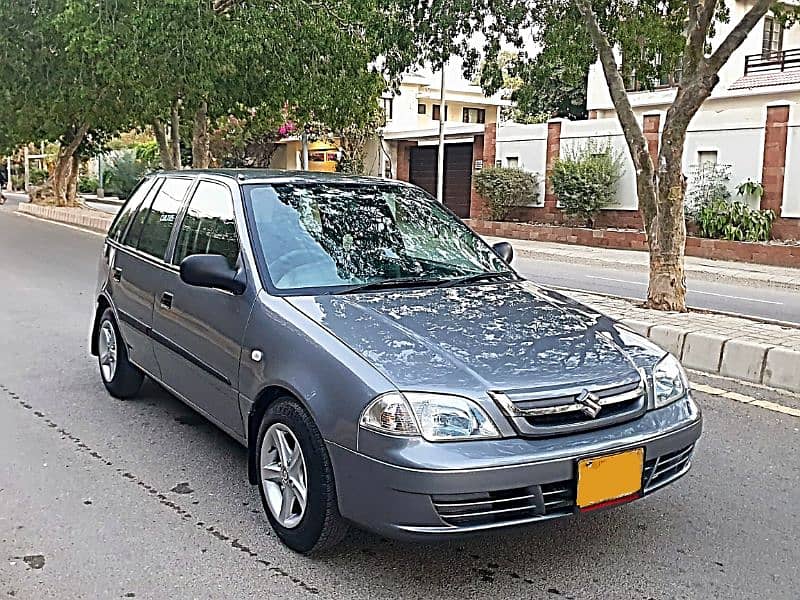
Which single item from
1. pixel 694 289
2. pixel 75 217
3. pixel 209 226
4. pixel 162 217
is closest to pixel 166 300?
pixel 209 226

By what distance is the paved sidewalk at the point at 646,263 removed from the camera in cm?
1520

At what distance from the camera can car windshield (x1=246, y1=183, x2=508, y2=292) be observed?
4289 mm

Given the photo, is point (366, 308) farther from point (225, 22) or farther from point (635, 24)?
point (225, 22)

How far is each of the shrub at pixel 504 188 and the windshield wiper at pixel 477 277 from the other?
19.2 meters

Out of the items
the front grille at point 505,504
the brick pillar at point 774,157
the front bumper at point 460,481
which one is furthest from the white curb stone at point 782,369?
the brick pillar at point 774,157

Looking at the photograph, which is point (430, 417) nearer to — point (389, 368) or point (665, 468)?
point (389, 368)

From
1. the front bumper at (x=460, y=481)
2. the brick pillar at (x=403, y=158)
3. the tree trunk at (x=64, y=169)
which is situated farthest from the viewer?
the brick pillar at (x=403, y=158)

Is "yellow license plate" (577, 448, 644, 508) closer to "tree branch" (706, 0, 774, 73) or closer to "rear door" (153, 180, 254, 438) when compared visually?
"rear door" (153, 180, 254, 438)

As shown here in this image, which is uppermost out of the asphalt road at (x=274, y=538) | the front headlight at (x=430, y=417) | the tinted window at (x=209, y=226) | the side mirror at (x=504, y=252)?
the tinted window at (x=209, y=226)

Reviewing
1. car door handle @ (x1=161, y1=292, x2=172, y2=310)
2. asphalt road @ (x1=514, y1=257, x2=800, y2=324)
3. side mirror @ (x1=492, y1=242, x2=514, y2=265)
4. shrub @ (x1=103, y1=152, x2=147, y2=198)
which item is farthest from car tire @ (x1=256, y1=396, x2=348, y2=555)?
shrub @ (x1=103, y1=152, x2=147, y2=198)

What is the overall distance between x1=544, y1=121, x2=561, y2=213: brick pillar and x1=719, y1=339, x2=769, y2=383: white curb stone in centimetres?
1675

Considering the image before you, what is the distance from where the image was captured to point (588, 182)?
21562 millimetres

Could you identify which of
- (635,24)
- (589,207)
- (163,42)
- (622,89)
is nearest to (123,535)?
(622,89)

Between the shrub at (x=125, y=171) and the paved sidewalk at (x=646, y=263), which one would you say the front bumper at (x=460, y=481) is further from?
the shrub at (x=125, y=171)
